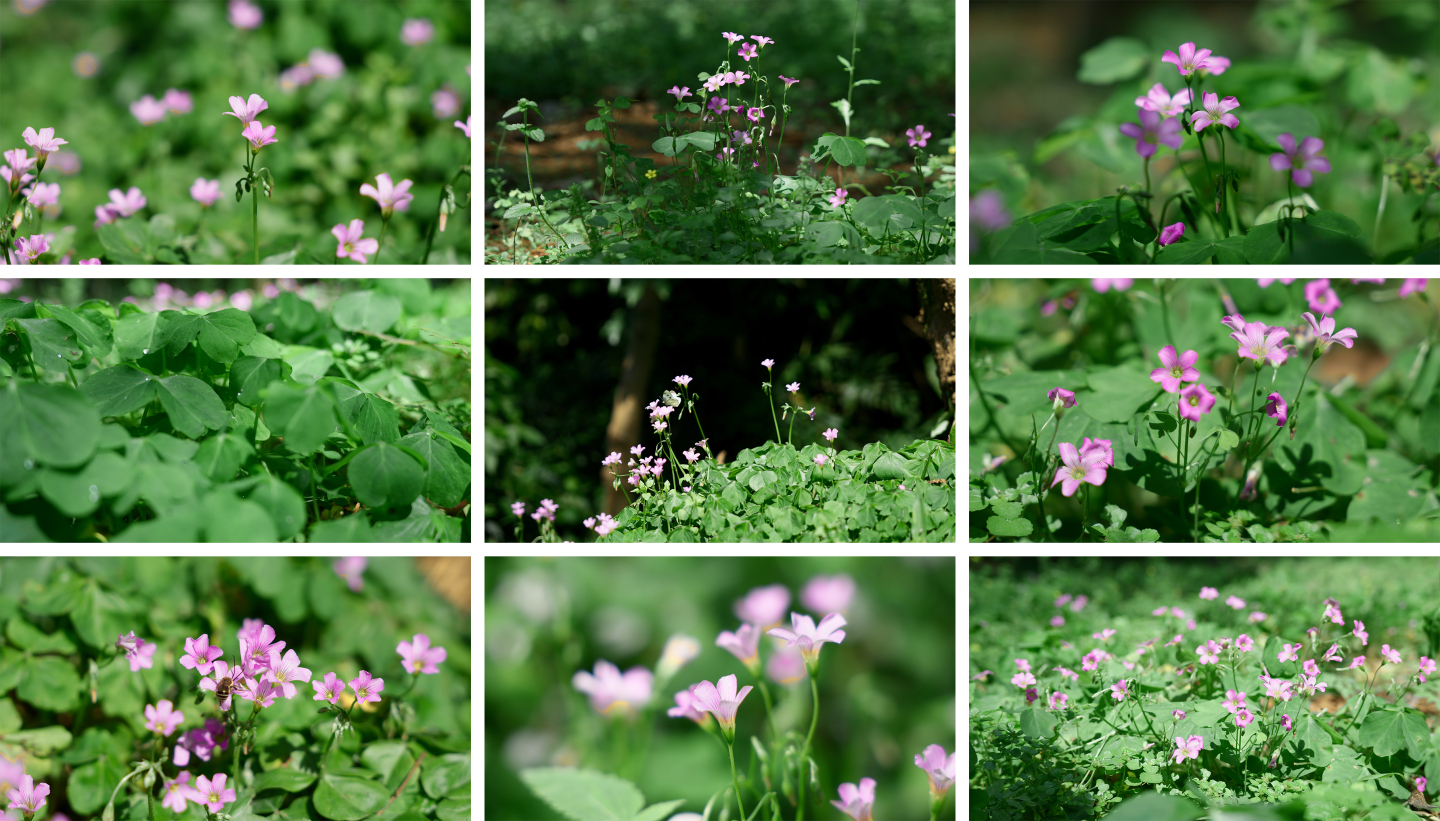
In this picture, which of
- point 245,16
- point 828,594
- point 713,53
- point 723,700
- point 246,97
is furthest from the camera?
point 245,16

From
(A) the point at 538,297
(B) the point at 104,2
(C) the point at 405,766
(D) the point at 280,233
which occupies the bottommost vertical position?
(C) the point at 405,766

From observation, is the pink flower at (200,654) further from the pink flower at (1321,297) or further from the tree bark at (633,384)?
the pink flower at (1321,297)

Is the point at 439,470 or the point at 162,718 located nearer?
the point at 439,470

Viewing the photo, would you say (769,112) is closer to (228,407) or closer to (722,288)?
(722,288)

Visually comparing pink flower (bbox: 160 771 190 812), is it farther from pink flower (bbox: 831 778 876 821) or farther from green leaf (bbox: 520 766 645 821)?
pink flower (bbox: 831 778 876 821)

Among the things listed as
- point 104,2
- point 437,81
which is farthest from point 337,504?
point 104,2

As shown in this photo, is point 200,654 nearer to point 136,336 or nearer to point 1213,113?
point 136,336

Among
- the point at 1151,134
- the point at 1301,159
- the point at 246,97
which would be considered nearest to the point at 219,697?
the point at 1151,134

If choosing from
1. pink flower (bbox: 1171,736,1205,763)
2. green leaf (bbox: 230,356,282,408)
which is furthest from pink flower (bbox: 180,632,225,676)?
pink flower (bbox: 1171,736,1205,763)
